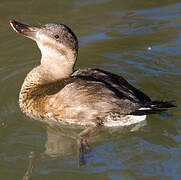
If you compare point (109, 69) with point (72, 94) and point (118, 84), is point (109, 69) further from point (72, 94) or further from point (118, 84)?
point (72, 94)

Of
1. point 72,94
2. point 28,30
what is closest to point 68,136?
point 72,94

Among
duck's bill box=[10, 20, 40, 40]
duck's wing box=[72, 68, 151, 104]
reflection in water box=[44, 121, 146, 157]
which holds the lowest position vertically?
reflection in water box=[44, 121, 146, 157]

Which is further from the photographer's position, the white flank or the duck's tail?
the white flank

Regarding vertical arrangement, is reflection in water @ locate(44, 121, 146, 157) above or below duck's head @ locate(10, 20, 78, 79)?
below

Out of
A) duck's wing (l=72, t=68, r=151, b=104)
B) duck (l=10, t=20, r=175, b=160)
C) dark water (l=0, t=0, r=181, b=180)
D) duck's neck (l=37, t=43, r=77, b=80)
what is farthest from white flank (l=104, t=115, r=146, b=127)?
duck's neck (l=37, t=43, r=77, b=80)

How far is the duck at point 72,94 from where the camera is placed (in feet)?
17.0

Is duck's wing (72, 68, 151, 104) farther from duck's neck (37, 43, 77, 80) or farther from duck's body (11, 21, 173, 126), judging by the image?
duck's neck (37, 43, 77, 80)

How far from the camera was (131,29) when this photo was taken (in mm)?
8367

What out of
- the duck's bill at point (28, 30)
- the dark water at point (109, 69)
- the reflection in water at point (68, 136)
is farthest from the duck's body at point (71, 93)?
the dark water at point (109, 69)

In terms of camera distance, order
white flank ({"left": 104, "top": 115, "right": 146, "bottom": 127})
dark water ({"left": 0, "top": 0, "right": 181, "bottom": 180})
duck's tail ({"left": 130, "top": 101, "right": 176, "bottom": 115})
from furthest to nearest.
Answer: white flank ({"left": 104, "top": 115, "right": 146, "bottom": 127}) < duck's tail ({"left": 130, "top": 101, "right": 176, "bottom": 115}) < dark water ({"left": 0, "top": 0, "right": 181, "bottom": 180})

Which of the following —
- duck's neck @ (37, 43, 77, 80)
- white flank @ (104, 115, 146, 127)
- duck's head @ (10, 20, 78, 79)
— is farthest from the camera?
duck's neck @ (37, 43, 77, 80)

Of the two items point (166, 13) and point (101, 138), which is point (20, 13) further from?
point (101, 138)

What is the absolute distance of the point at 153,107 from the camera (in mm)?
5207

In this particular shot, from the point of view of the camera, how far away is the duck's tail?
509 cm
